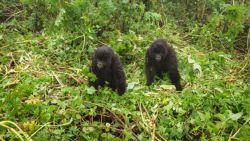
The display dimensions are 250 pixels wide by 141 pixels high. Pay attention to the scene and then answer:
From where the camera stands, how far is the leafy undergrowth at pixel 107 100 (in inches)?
169

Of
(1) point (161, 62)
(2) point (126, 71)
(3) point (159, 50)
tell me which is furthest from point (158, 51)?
(2) point (126, 71)

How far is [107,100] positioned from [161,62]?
1750mm

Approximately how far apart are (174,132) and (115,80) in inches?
48.5

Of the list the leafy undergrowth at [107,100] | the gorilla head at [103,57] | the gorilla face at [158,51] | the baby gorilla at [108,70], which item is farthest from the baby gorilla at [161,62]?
the gorilla head at [103,57]

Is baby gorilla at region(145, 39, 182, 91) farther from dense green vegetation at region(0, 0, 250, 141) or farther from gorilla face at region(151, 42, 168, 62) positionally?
dense green vegetation at region(0, 0, 250, 141)

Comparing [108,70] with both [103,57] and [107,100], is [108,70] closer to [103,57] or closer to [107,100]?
[103,57]

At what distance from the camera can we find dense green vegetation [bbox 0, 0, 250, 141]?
14.7 feet

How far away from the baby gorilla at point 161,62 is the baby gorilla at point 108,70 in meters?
Result: 0.88

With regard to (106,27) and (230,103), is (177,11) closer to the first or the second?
(106,27)

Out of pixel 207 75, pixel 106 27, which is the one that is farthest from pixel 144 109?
pixel 106 27

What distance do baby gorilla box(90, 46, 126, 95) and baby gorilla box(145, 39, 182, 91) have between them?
880 millimetres

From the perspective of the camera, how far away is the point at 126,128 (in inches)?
181

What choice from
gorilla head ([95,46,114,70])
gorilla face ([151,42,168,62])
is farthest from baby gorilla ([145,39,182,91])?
gorilla head ([95,46,114,70])

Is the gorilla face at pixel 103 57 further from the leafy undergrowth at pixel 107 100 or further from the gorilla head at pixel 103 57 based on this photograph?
the leafy undergrowth at pixel 107 100
